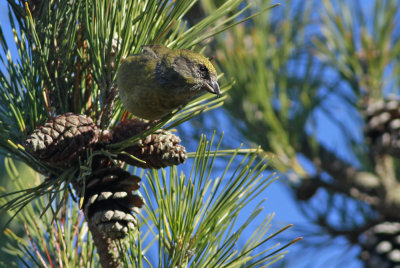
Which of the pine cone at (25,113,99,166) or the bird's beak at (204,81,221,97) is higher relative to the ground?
the bird's beak at (204,81,221,97)

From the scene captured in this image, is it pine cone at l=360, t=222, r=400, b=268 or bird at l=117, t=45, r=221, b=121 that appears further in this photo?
pine cone at l=360, t=222, r=400, b=268

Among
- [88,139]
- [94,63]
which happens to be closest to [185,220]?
[88,139]

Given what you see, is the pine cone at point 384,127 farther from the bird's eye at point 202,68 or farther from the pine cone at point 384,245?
the bird's eye at point 202,68

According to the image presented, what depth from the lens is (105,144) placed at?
5.25 ft

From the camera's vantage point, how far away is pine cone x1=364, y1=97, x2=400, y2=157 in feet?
9.04

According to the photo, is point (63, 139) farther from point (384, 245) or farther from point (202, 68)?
point (384, 245)

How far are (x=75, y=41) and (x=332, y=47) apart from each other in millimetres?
1980

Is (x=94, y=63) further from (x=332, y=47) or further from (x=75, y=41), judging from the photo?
(x=332, y=47)

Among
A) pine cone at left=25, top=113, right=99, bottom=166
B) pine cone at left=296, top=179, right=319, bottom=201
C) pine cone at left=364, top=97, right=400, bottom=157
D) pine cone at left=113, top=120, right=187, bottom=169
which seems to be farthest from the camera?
pine cone at left=296, top=179, right=319, bottom=201

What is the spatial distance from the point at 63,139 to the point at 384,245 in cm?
195

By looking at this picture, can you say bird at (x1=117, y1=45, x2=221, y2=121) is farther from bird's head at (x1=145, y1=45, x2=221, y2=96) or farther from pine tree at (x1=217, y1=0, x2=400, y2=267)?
pine tree at (x1=217, y1=0, x2=400, y2=267)

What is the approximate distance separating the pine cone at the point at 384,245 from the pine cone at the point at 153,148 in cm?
167

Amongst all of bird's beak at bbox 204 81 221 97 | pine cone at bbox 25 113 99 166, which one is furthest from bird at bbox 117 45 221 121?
pine cone at bbox 25 113 99 166

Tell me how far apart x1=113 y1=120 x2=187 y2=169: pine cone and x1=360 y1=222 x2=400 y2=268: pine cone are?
1673 mm
